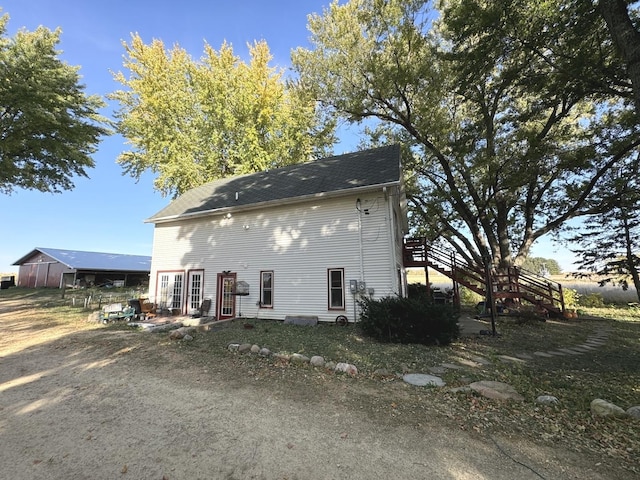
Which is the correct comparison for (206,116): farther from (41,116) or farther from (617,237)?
(617,237)

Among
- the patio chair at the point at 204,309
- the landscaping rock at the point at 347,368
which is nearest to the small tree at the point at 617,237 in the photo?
the landscaping rock at the point at 347,368

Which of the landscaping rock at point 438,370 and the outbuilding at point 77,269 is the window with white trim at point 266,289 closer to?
the landscaping rock at point 438,370

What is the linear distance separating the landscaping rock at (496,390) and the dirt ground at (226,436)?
1.34 meters

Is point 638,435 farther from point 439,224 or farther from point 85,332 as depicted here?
point 439,224

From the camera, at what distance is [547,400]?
4570 millimetres

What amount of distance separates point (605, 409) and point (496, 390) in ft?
4.41

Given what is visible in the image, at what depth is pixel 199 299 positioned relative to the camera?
13.8 meters

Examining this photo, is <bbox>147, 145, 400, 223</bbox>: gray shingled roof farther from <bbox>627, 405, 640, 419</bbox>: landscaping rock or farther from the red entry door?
<bbox>627, 405, 640, 419</bbox>: landscaping rock

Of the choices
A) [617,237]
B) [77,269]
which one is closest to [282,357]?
[617,237]

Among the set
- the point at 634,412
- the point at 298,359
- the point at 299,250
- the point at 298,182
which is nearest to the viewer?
the point at 634,412

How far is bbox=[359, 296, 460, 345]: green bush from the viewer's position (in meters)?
8.18

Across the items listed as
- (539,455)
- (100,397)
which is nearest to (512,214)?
(539,455)

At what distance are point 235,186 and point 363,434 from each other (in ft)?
46.2

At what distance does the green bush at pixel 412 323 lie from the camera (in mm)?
8180
